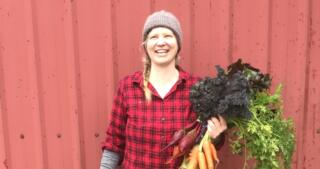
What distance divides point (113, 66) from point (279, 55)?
2.86ft

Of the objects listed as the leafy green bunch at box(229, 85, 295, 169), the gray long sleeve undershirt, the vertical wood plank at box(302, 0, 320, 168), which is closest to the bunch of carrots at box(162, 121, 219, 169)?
the leafy green bunch at box(229, 85, 295, 169)

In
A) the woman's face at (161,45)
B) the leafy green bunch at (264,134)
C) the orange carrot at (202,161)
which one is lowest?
the orange carrot at (202,161)

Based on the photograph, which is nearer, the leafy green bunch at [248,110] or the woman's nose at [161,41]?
the leafy green bunch at [248,110]

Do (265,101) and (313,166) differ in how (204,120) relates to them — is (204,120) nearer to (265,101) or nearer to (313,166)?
(265,101)

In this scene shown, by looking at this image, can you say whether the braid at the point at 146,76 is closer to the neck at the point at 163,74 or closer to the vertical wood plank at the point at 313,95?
the neck at the point at 163,74

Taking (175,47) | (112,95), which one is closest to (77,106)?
(112,95)

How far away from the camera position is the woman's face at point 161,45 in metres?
1.76

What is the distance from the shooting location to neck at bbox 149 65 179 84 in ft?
5.97

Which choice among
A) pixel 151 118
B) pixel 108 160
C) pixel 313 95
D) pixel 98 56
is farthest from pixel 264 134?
pixel 98 56

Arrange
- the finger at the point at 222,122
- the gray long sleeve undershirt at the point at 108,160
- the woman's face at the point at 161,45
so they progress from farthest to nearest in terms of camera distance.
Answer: the gray long sleeve undershirt at the point at 108,160 → the woman's face at the point at 161,45 → the finger at the point at 222,122

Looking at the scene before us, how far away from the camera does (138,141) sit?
6.06 feet

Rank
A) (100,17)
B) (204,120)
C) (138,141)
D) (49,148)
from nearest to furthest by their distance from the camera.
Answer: (204,120) < (138,141) < (100,17) < (49,148)

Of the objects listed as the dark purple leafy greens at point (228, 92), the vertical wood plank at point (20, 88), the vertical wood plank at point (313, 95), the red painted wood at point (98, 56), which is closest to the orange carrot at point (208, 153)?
the dark purple leafy greens at point (228, 92)

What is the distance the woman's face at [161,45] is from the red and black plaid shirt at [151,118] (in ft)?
0.46
